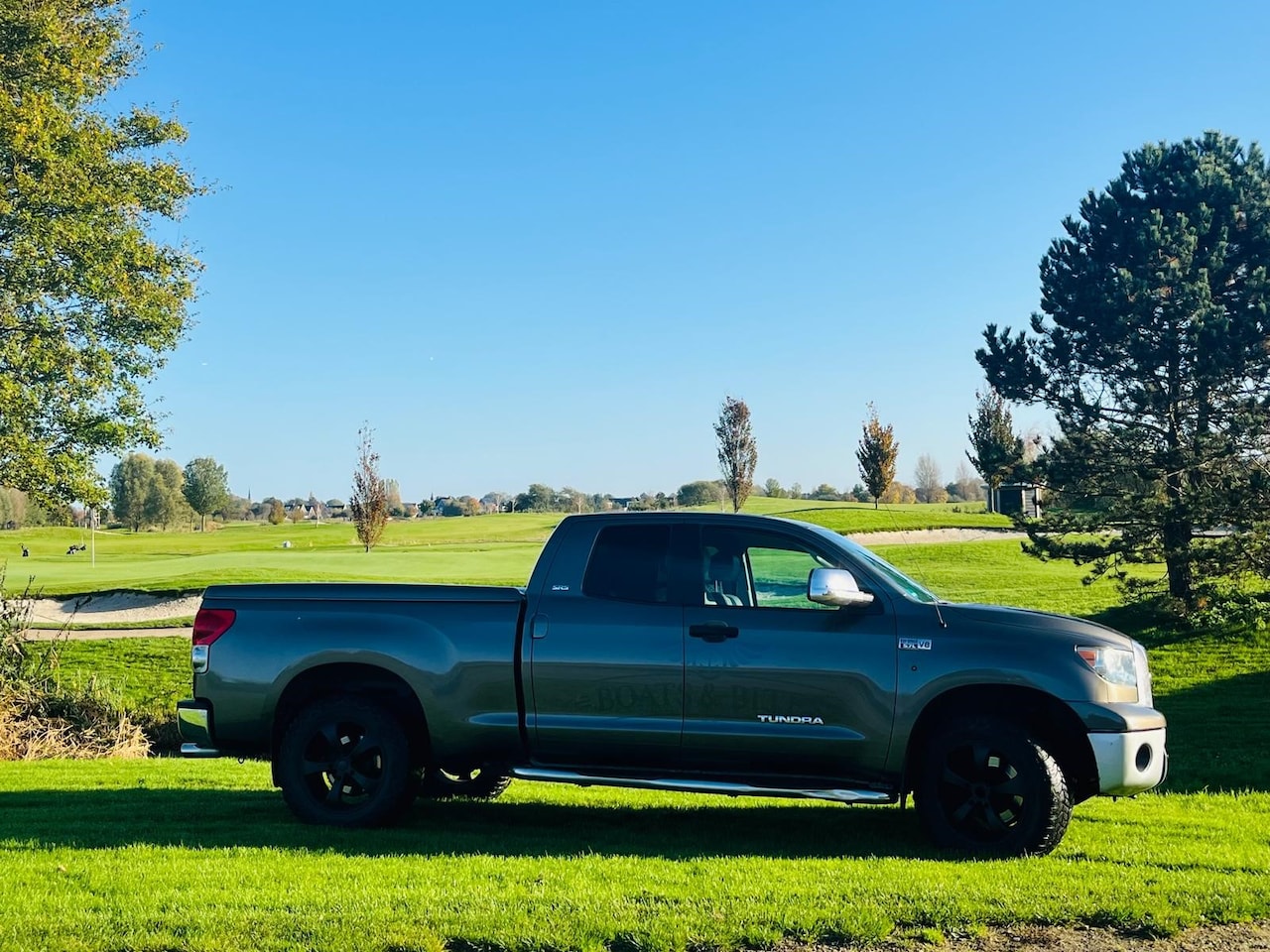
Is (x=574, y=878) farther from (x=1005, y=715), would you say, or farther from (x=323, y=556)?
(x=323, y=556)

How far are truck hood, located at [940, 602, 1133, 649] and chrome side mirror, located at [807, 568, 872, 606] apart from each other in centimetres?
56

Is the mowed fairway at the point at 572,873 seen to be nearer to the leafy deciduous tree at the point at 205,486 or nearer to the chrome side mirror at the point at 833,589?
the chrome side mirror at the point at 833,589

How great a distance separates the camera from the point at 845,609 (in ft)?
22.6

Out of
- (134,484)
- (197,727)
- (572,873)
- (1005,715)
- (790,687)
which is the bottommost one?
(572,873)

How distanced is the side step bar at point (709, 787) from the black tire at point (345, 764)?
830mm

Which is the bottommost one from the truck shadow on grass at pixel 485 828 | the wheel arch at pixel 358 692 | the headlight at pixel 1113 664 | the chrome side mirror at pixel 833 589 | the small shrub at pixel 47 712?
the small shrub at pixel 47 712

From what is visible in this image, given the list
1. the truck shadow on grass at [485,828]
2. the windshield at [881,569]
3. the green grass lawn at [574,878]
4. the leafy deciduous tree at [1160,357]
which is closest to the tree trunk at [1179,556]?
the leafy deciduous tree at [1160,357]

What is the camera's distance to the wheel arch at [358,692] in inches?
293

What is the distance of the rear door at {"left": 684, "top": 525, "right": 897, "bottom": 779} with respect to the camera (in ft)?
22.2

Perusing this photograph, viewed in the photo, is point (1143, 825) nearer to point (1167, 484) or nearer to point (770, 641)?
point (770, 641)

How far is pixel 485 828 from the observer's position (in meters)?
7.52

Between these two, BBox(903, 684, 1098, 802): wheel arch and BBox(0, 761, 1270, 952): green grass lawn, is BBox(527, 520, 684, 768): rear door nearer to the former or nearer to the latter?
BBox(0, 761, 1270, 952): green grass lawn

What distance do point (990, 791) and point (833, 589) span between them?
4.97 ft

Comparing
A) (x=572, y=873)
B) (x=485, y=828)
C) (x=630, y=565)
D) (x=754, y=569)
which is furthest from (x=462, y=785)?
(x=754, y=569)
